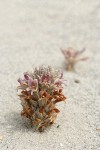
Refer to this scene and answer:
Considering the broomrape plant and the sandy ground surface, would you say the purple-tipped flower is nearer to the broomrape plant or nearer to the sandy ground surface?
the sandy ground surface

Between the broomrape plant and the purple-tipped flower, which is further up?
the purple-tipped flower

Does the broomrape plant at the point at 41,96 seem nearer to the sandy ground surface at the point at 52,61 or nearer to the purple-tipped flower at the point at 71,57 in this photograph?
the sandy ground surface at the point at 52,61

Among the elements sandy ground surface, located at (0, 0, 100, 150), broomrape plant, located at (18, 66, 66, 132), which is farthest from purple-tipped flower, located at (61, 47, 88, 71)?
broomrape plant, located at (18, 66, 66, 132)

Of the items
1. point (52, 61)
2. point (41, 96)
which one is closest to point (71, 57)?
point (52, 61)

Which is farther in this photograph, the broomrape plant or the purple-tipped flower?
the purple-tipped flower

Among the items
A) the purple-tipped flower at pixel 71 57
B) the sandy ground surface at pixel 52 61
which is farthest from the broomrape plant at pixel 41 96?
the purple-tipped flower at pixel 71 57

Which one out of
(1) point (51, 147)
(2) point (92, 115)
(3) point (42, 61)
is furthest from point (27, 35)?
(1) point (51, 147)
